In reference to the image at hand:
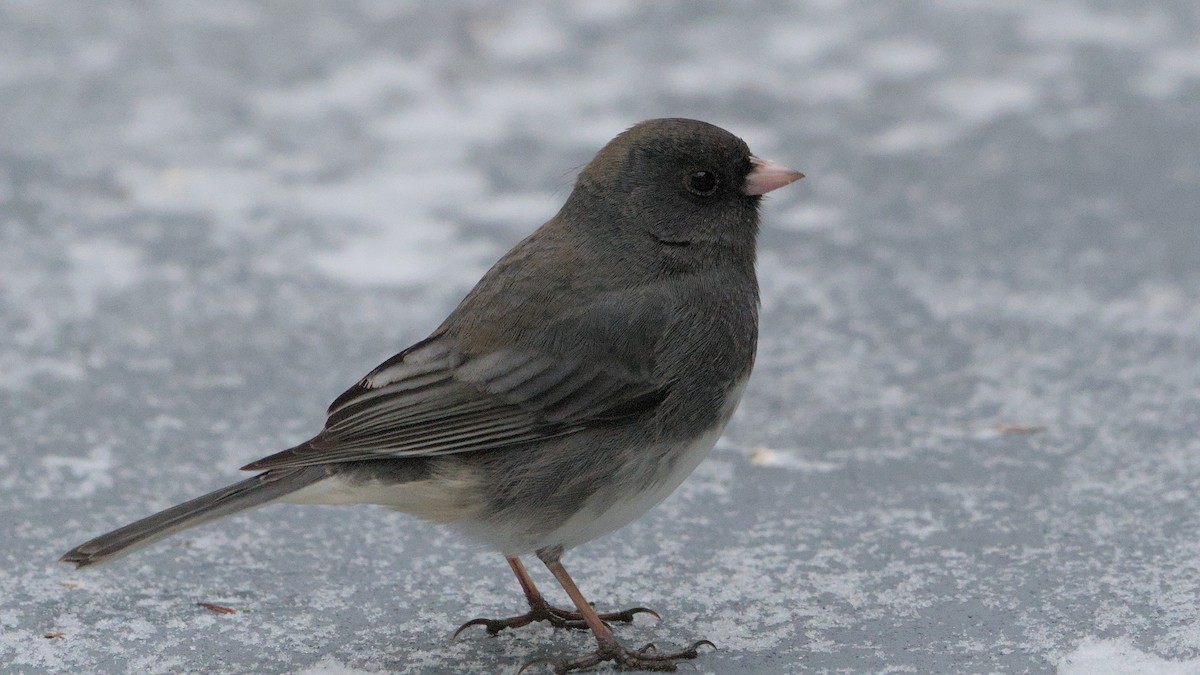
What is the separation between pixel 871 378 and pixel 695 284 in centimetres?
114

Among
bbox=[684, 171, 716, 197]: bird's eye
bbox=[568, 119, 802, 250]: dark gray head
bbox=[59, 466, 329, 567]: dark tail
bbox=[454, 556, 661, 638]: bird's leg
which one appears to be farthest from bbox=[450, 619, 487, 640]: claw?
bbox=[684, 171, 716, 197]: bird's eye

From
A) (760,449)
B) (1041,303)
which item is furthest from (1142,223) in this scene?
(760,449)

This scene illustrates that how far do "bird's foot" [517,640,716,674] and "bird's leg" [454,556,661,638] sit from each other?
14cm

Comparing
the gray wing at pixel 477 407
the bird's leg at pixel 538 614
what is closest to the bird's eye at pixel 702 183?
the gray wing at pixel 477 407

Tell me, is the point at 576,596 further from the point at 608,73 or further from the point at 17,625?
the point at 608,73

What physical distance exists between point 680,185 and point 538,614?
92cm

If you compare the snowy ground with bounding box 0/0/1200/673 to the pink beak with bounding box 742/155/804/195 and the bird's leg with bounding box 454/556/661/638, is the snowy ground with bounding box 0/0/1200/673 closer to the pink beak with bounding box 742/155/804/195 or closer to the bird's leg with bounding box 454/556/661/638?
the bird's leg with bounding box 454/556/661/638

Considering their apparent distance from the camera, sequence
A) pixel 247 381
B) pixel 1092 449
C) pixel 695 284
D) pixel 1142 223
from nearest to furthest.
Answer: pixel 695 284
pixel 1092 449
pixel 247 381
pixel 1142 223

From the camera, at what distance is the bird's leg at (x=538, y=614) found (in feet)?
9.47

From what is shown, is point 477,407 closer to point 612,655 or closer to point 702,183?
point 612,655

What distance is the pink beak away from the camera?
10.2ft

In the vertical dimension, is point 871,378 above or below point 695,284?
above

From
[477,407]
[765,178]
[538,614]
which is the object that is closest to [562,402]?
[477,407]

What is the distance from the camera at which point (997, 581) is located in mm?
2928
